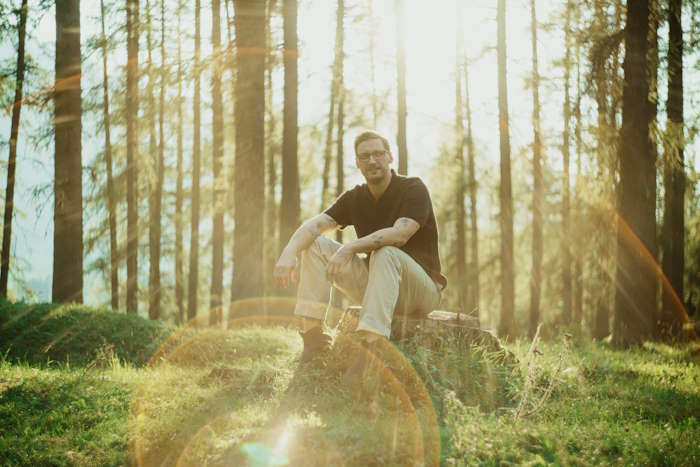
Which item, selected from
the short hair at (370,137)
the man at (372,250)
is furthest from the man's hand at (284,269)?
the short hair at (370,137)

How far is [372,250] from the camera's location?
4.79m

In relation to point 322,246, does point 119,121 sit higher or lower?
higher

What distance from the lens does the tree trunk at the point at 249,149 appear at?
976 cm

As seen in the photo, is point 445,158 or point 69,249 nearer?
point 69,249

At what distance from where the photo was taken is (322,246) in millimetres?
5117

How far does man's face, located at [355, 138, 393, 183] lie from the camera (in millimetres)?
5090

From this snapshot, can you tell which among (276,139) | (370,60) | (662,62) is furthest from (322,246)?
(370,60)

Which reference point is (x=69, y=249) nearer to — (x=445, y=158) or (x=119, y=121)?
(x=119, y=121)

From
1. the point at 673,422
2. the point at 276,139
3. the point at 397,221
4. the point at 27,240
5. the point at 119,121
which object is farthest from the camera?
the point at 276,139

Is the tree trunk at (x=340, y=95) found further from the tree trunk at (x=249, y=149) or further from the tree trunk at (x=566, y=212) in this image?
the tree trunk at (x=249, y=149)

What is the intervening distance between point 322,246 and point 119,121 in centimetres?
658

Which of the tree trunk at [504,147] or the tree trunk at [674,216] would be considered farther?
the tree trunk at [504,147]

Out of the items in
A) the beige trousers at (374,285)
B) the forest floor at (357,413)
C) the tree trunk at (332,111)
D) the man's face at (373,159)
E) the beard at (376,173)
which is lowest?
the forest floor at (357,413)

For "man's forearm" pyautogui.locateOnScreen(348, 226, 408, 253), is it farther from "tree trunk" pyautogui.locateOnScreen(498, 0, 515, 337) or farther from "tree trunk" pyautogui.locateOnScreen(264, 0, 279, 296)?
"tree trunk" pyautogui.locateOnScreen(498, 0, 515, 337)
